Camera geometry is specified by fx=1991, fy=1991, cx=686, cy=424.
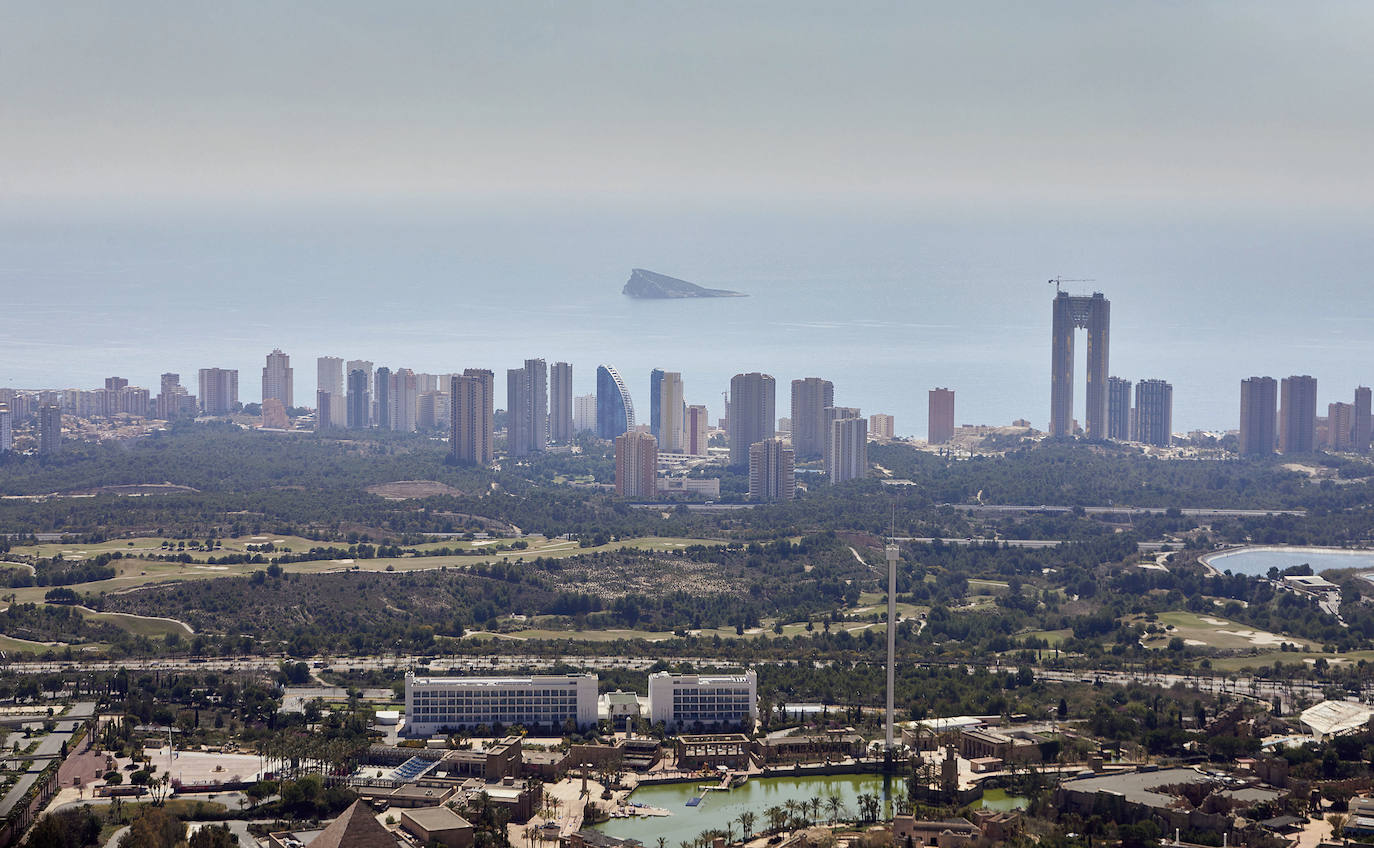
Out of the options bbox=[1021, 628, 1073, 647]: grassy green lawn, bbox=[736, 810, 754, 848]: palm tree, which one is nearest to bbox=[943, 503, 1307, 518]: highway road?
bbox=[1021, 628, 1073, 647]: grassy green lawn

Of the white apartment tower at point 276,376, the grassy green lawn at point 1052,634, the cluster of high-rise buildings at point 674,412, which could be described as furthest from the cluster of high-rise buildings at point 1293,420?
the white apartment tower at point 276,376

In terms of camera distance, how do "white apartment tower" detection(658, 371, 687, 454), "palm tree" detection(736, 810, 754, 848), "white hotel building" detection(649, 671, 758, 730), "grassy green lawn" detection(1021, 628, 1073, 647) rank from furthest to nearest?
"white apartment tower" detection(658, 371, 687, 454) < "grassy green lawn" detection(1021, 628, 1073, 647) < "white hotel building" detection(649, 671, 758, 730) < "palm tree" detection(736, 810, 754, 848)

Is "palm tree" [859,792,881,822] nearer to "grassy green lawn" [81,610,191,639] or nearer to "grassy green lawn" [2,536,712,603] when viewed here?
"grassy green lawn" [81,610,191,639]

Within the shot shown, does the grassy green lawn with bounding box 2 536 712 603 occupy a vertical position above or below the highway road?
below

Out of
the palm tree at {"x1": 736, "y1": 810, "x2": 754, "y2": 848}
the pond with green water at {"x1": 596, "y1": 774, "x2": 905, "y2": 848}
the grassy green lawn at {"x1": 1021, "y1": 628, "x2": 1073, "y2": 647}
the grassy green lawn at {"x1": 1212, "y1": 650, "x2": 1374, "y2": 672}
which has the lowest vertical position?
the pond with green water at {"x1": 596, "y1": 774, "x2": 905, "y2": 848}

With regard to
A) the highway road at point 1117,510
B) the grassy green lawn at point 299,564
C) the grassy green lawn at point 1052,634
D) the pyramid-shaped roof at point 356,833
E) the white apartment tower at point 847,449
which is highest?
the white apartment tower at point 847,449

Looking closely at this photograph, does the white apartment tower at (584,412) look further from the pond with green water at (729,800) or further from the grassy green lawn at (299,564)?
the pond with green water at (729,800)

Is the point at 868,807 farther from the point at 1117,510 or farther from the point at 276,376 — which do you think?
the point at 276,376
